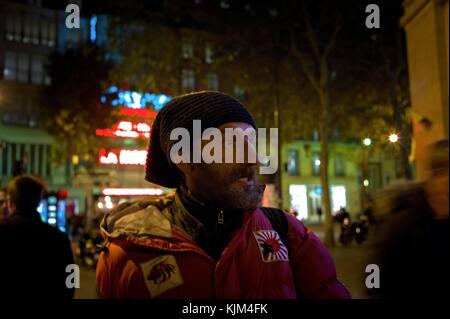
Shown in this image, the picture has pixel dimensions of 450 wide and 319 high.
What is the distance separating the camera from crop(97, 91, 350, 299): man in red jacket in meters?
1.50

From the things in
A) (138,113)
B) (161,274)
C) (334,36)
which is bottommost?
(161,274)

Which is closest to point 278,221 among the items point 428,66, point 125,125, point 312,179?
point 428,66

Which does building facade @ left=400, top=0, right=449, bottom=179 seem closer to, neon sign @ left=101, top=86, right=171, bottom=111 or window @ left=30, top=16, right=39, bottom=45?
neon sign @ left=101, top=86, right=171, bottom=111

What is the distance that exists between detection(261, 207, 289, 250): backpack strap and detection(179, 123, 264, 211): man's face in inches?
6.7

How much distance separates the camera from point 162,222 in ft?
5.31

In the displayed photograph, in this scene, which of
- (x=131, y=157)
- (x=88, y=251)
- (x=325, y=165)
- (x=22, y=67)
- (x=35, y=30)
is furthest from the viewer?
(x=35, y=30)

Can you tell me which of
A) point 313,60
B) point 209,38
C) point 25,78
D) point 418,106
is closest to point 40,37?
point 25,78

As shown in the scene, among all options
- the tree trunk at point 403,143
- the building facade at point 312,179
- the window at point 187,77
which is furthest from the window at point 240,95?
the building facade at point 312,179

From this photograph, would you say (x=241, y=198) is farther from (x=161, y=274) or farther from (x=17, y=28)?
(x=17, y=28)

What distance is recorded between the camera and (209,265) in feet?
4.99

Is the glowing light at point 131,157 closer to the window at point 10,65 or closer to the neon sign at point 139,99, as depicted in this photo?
the neon sign at point 139,99

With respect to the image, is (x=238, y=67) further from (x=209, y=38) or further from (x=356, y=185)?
(x=356, y=185)

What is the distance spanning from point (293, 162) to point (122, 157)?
22.8m

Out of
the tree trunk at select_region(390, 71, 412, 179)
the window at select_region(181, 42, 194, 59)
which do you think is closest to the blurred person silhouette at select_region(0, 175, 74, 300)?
the tree trunk at select_region(390, 71, 412, 179)
